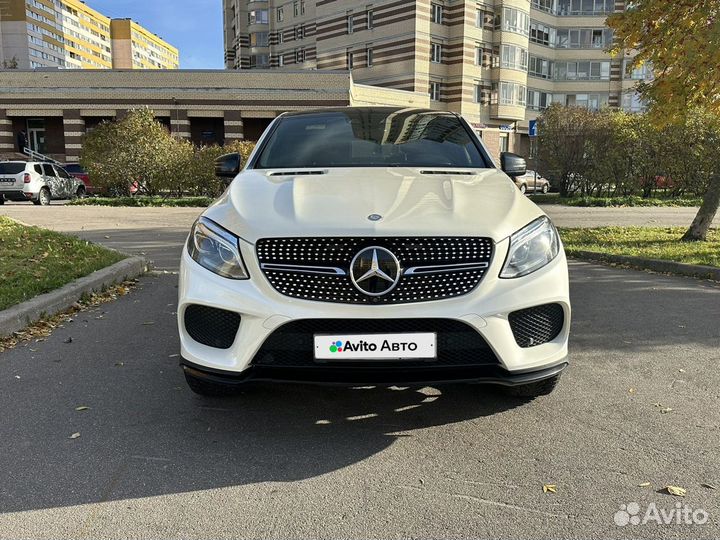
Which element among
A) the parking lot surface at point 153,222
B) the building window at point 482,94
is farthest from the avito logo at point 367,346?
the building window at point 482,94

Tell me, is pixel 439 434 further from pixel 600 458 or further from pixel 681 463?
pixel 681 463

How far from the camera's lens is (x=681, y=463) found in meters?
2.82

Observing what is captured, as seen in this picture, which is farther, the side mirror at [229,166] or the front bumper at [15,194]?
the front bumper at [15,194]

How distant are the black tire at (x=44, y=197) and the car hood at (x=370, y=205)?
2064cm

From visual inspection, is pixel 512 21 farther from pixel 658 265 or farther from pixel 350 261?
pixel 350 261

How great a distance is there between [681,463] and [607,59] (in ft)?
180

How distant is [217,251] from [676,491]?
235cm

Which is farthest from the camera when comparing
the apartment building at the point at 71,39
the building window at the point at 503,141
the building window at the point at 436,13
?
the apartment building at the point at 71,39

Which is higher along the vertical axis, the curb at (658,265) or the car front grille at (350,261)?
the car front grille at (350,261)

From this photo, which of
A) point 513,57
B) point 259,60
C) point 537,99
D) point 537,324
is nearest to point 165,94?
point 513,57

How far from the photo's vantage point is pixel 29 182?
20734mm

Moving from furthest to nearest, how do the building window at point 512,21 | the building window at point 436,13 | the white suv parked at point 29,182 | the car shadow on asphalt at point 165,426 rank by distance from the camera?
the building window at point 512,21 → the building window at point 436,13 → the white suv parked at point 29,182 → the car shadow on asphalt at point 165,426

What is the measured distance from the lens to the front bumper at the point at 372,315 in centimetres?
273

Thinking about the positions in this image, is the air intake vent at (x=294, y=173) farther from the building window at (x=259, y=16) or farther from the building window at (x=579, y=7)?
the building window at (x=259, y=16)
